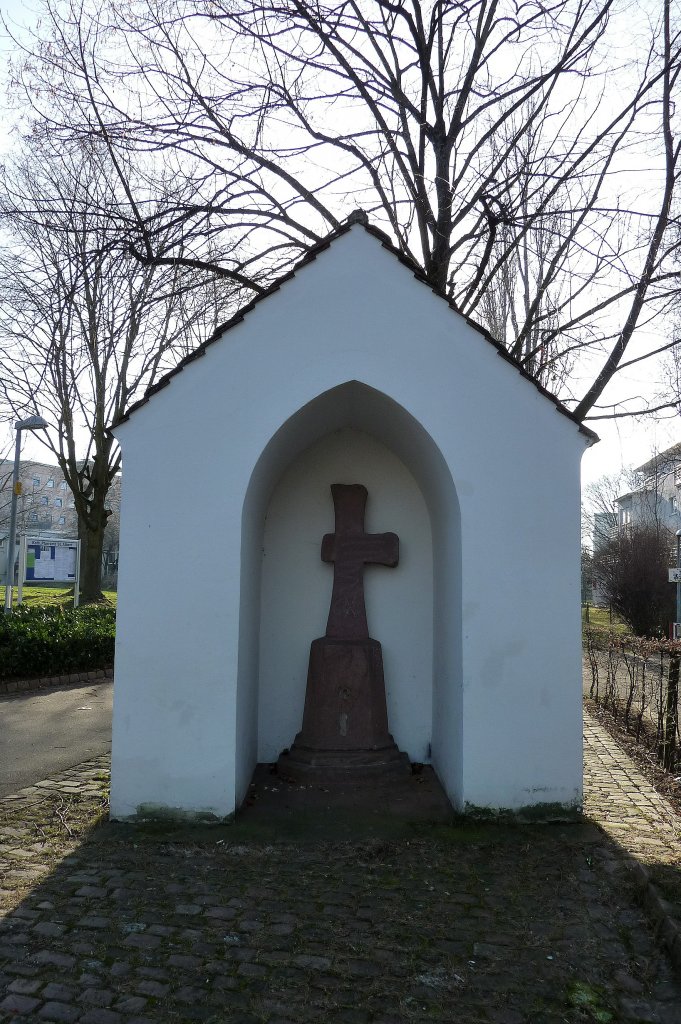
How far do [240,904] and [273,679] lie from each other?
331 centimetres

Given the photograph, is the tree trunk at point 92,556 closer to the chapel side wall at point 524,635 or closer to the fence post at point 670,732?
the fence post at point 670,732

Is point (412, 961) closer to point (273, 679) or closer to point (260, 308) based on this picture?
point (273, 679)

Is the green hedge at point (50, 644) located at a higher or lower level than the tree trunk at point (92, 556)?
lower

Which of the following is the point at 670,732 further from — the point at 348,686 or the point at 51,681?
the point at 51,681

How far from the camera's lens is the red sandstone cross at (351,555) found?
25.3 feet

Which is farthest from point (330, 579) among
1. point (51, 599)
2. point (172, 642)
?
point (51, 599)

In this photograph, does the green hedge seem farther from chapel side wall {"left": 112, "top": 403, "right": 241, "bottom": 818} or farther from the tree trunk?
the tree trunk

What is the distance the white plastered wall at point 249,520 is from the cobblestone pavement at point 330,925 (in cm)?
59

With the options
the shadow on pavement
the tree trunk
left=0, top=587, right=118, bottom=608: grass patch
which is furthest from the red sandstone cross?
the tree trunk

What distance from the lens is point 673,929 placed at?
4.16m

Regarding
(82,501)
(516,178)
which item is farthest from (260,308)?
(82,501)

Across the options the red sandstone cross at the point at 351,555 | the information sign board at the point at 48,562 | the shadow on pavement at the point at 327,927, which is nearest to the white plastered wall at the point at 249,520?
the shadow on pavement at the point at 327,927

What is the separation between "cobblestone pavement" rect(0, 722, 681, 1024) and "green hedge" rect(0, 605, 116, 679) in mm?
6963

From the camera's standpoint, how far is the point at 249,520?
22.2ft
